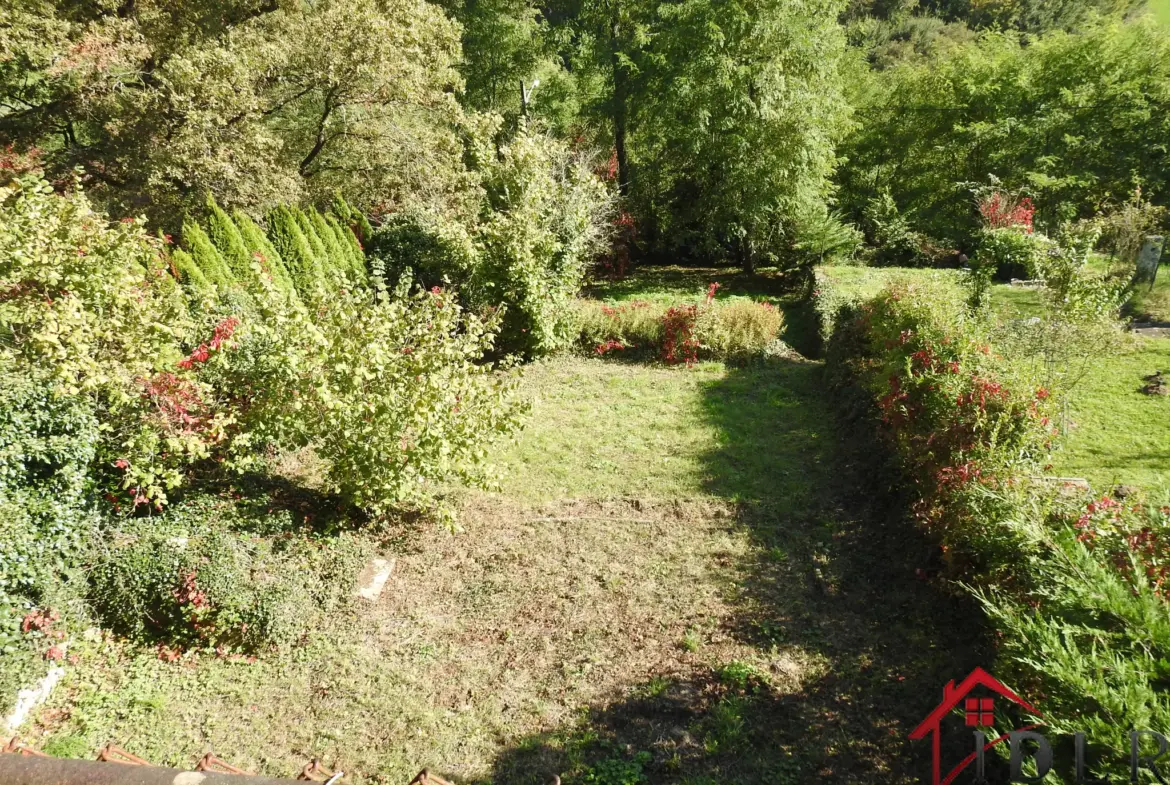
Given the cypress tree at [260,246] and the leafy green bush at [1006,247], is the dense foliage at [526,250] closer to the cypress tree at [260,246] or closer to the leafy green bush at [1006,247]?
the cypress tree at [260,246]

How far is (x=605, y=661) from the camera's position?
5.43 metres

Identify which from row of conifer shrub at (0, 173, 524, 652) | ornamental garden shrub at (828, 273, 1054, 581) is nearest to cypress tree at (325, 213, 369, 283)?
row of conifer shrub at (0, 173, 524, 652)

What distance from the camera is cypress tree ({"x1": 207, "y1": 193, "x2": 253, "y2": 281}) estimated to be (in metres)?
11.6

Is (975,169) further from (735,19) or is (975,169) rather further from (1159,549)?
(1159,549)

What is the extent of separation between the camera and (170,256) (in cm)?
1077

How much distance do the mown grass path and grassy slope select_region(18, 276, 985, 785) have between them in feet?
0.06

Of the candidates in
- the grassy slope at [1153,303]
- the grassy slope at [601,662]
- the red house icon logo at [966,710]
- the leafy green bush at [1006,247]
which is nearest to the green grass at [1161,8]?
the leafy green bush at [1006,247]

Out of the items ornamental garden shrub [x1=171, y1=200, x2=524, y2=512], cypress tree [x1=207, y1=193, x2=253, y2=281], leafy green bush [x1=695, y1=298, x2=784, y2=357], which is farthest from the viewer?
leafy green bush [x1=695, y1=298, x2=784, y2=357]

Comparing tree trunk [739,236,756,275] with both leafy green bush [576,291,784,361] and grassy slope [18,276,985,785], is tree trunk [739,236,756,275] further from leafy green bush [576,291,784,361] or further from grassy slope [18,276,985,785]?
grassy slope [18,276,985,785]

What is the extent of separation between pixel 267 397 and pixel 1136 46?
2348 centimetres

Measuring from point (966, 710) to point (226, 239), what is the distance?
12.8m

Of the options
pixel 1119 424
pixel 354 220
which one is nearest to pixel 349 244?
pixel 354 220

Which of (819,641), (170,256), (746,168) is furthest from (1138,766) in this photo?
(746,168)

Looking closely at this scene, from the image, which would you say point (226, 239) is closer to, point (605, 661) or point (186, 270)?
point (186, 270)
